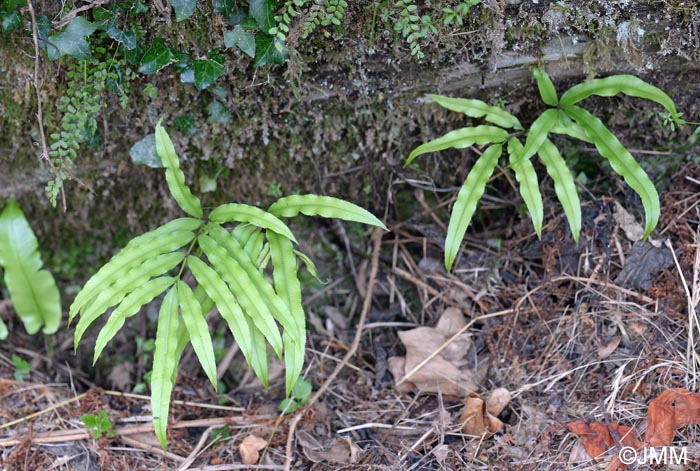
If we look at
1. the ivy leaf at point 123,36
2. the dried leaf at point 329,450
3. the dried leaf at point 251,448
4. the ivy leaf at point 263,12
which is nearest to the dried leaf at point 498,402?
the dried leaf at point 329,450

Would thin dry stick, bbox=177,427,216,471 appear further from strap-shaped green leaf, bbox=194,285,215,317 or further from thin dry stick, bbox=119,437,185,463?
strap-shaped green leaf, bbox=194,285,215,317

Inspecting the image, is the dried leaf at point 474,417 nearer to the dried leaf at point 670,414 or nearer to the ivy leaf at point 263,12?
the dried leaf at point 670,414

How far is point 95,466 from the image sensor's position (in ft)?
6.58

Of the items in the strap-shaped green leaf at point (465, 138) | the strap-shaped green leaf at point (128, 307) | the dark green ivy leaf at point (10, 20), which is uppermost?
the dark green ivy leaf at point (10, 20)

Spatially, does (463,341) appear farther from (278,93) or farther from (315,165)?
(278,93)

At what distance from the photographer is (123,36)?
6.37 ft

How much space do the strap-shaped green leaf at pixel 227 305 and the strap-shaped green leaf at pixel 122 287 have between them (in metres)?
0.13

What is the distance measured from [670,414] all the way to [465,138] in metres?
1.08

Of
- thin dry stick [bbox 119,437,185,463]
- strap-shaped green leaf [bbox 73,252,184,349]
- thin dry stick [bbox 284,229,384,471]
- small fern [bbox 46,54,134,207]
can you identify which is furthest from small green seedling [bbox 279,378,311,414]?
small fern [bbox 46,54,134,207]

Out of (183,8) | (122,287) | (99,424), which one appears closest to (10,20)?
(183,8)

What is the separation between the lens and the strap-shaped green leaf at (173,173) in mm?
1939

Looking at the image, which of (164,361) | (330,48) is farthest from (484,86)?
(164,361)

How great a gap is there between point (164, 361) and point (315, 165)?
3.38 feet

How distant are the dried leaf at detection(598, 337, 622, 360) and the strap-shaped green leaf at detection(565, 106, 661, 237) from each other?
A: 0.41 metres
